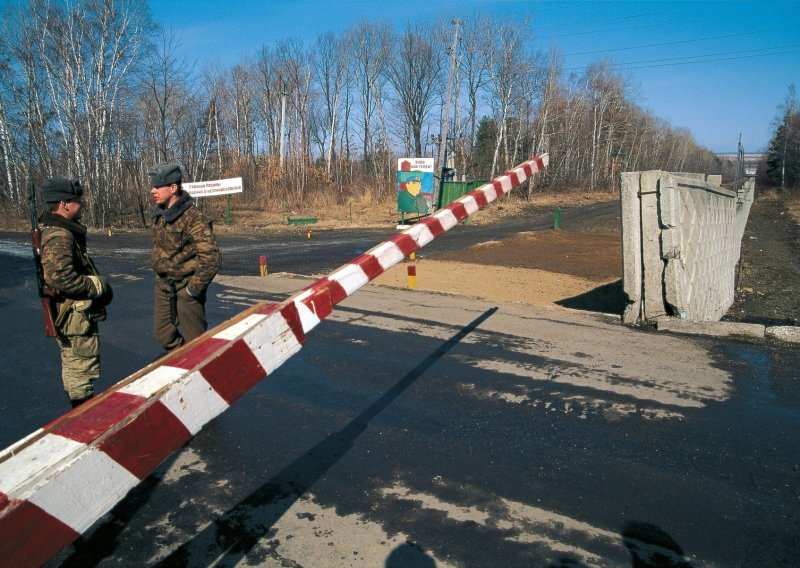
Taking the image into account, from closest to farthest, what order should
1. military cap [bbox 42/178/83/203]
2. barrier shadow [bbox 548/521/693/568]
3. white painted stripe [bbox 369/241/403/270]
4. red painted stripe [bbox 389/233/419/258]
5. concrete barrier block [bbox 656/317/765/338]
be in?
barrier shadow [bbox 548/521/693/568], white painted stripe [bbox 369/241/403/270], red painted stripe [bbox 389/233/419/258], military cap [bbox 42/178/83/203], concrete barrier block [bbox 656/317/765/338]

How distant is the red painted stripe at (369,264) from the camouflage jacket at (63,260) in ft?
6.00

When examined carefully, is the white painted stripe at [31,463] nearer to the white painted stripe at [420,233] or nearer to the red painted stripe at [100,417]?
the red painted stripe at [100,417]

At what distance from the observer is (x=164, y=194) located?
457 centimetres

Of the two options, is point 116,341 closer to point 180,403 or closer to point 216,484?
point 216,484

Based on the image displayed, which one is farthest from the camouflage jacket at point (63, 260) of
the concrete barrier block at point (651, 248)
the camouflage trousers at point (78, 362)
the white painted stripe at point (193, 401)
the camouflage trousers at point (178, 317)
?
the concrete barrier block at point (651, 248)

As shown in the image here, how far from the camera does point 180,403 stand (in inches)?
77.6

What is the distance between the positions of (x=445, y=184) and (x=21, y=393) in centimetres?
2675

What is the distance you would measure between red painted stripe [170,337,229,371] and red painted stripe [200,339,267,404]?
52 mm

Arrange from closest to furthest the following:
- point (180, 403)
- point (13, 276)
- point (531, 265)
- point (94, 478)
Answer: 1. point (94, 478)
2. point (180, 403)
3. point (13, 276)
4. point (531, 265)

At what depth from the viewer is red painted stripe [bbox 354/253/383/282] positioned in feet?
10.5

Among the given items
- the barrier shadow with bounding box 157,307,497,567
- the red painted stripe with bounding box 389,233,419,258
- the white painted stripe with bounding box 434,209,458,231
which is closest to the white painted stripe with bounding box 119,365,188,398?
the barrier shadow with bounding box 157,307,497,567

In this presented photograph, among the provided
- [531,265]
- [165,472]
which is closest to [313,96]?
[531,265]

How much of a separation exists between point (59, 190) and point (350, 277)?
7.02 ft

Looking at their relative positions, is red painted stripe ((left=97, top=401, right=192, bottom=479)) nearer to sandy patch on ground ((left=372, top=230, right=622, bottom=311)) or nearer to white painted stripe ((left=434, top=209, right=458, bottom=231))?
white painted stripe ((left=434, top=209, right=458, bottom=231))
